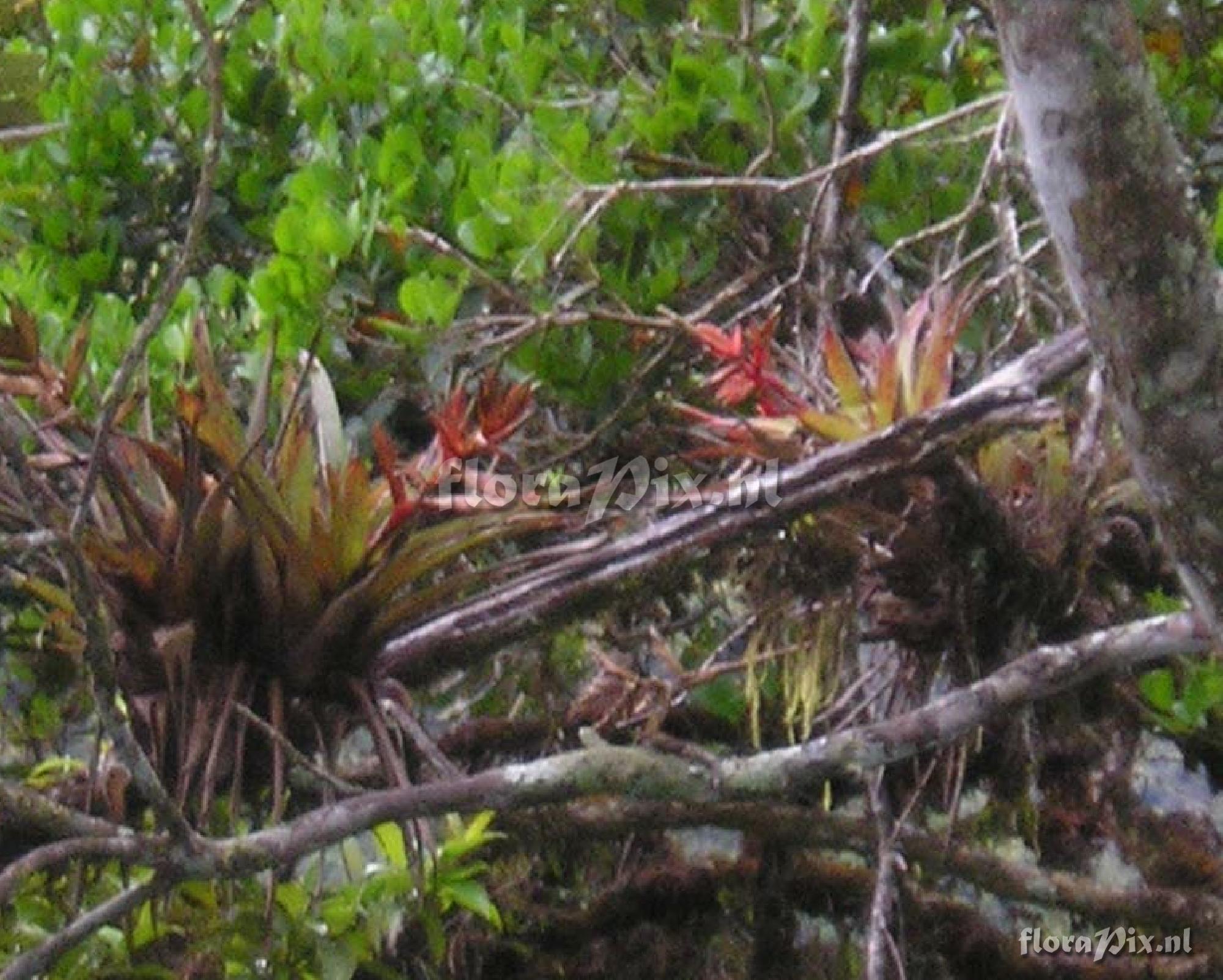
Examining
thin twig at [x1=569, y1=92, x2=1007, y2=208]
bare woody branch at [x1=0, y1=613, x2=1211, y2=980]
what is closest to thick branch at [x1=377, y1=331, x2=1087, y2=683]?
bare woody branch at [x1=0, y1=613, x2=1211, y2=980]

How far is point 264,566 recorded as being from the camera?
182cm

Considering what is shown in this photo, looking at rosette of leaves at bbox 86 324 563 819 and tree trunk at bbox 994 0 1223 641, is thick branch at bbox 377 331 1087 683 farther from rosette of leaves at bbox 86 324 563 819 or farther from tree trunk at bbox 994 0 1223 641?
tree trunk at bbox 994 0 1223 641

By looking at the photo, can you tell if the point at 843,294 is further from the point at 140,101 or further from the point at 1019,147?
the point at 140,101

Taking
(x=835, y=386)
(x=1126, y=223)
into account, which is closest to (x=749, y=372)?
(x=835, y=386)

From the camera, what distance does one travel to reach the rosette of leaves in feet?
5.80

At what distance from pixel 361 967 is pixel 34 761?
1.75ft

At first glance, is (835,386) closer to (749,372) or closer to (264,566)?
(749,372)

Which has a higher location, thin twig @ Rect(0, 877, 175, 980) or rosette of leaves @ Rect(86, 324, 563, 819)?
rosette of leaves @ Rect(86, 324, 563, 819)

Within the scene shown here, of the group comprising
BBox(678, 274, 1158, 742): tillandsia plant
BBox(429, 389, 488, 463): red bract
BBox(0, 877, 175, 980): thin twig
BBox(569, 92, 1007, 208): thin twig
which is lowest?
BBox(0, 877, 175, 980): thin twig

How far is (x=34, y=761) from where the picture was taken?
2326 millimetres

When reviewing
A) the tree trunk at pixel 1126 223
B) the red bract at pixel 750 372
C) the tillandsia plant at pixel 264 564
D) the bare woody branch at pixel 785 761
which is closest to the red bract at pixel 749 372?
the red bract at pixel 750 372

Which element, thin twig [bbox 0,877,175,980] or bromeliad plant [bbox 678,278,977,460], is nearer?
thin twig [bbox 0,877,175,980]

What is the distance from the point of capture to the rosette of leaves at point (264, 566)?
1.77 m

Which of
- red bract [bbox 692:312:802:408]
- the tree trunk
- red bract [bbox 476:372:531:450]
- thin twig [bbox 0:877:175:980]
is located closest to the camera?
the tree trunk
